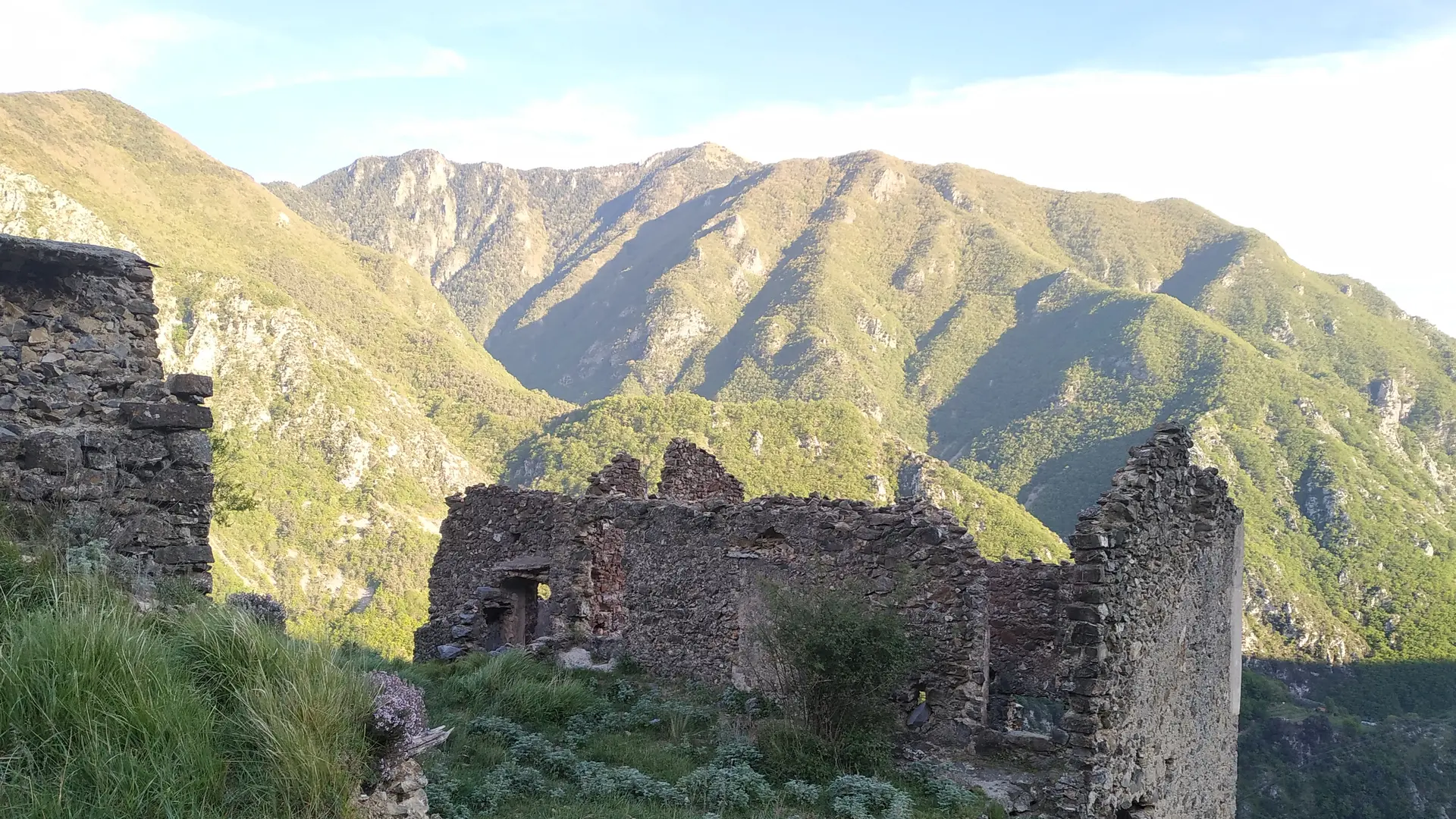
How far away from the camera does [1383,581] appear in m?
61.7

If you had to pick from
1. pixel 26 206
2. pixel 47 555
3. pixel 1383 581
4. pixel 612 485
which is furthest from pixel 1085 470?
pixel 26 206

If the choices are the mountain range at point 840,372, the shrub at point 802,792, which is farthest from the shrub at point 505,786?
the mountain range at point 840,372

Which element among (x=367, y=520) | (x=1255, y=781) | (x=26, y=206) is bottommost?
(x=1255, y=781)

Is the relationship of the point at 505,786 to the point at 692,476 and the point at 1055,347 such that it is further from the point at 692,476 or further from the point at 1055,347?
the point at 1055,347

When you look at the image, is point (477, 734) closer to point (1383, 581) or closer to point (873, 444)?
point (873, 444)

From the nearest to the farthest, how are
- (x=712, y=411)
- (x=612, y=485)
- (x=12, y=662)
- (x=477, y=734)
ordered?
(x=12, y=662), (x=477, y=734), (x=612, y=485), (x=712, y=411)

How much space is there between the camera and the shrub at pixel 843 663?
9062 millimetres

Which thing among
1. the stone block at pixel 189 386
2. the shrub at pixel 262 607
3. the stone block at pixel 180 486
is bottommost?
the shrub at pixel 262 607

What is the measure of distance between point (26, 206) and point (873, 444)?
54250 mm

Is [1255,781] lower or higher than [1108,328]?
lower

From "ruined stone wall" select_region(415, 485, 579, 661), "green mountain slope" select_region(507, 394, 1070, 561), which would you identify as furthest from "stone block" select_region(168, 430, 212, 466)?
"green mountain slope" select_region(507, 394, 1070, 561)

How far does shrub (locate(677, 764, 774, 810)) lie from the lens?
781 cm

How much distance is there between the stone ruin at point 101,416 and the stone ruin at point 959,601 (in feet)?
20.9

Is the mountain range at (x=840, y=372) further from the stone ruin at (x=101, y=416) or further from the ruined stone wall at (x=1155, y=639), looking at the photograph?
the ruined stone wall at (x=1155, y=639)
